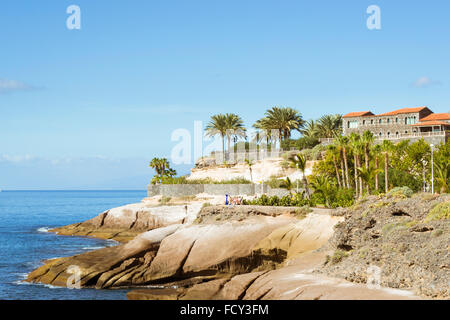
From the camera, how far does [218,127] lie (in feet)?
324

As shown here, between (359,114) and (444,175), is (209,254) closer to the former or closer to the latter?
(444,175)

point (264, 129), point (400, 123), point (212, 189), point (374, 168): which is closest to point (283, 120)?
point (264, 129)

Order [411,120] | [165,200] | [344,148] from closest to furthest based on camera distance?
1. [344,148]
2. [165,200]
3. [411,120]

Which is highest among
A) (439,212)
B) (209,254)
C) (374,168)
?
(374,168)

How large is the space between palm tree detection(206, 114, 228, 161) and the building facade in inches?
906

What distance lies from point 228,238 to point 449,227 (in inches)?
614

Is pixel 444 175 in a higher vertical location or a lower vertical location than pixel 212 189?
higher

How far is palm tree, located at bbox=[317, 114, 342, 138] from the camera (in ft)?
327

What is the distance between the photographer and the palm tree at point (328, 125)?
99750 millimetres

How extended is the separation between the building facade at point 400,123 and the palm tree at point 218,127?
23007 millimetres

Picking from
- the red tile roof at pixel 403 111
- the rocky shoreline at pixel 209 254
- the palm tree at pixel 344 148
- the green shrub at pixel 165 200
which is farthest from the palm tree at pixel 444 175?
the red tile roof at pixel 403 111

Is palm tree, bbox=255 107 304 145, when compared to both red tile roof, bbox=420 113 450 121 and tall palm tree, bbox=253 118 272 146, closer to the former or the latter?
tall palm tree, bbox=253 118 272 146

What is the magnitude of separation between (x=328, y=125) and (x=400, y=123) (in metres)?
15.4

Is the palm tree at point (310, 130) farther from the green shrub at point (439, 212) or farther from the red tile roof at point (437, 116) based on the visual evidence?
the green shrub at point (439, 212)
